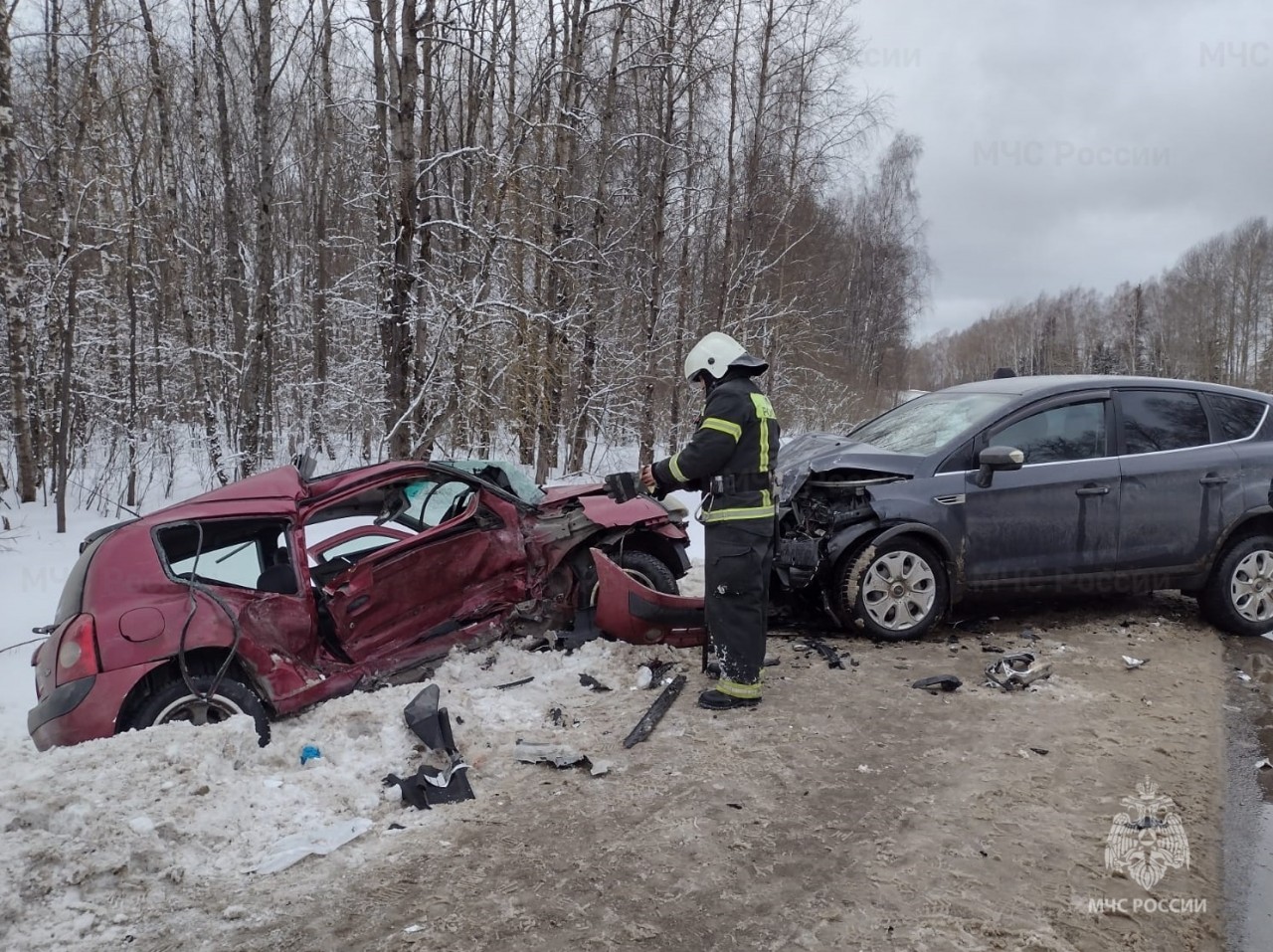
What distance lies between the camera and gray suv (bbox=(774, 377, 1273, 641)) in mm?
5293

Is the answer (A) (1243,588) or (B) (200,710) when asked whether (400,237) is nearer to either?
(B) (200,710)

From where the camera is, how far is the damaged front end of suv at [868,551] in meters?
5.24

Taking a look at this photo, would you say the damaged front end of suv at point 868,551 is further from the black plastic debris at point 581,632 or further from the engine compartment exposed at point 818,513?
the black plastic debris at point 581,632

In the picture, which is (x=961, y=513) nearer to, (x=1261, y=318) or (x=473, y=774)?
(x=473, y=774)

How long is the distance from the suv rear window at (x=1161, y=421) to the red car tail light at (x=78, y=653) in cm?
630

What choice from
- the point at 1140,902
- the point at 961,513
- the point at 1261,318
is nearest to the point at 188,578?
the point at 1140,902

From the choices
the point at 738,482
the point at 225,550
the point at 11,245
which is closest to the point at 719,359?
the point at 738,482

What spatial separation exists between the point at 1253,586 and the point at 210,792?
264 inches

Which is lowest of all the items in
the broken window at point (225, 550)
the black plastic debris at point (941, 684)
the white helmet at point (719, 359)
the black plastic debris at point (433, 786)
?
the black plastic debris at point (433, 786)

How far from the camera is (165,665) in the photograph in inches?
148

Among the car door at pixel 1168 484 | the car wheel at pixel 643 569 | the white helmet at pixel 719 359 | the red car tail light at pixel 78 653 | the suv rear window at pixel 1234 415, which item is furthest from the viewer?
the suv rear window at pixel 1234 415

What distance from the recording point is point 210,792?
3.25m

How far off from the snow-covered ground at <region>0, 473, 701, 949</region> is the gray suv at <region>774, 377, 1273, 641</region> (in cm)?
180

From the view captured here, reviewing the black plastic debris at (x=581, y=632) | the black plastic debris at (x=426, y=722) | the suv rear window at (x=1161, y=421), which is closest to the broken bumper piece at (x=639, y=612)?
the black plastic debris at (x=581, y=632)
